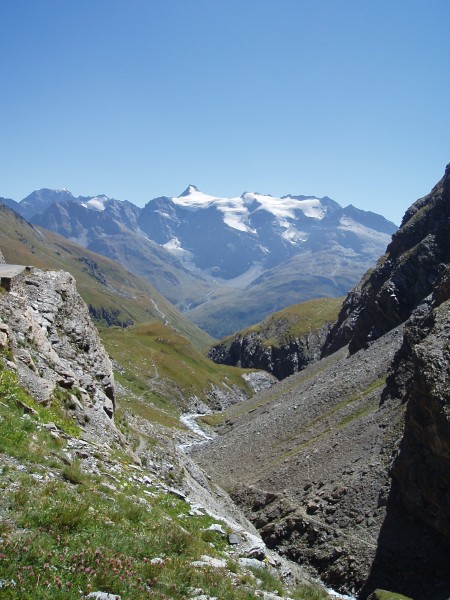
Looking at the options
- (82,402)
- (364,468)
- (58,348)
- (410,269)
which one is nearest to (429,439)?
(364,468)

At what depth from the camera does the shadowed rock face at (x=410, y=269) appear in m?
96.9

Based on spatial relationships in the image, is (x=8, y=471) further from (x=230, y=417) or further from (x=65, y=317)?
(x=230, y=417)

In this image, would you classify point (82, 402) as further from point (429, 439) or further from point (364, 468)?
point (364, 468)

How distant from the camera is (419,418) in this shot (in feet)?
121

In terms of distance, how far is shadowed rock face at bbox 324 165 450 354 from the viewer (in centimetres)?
9694

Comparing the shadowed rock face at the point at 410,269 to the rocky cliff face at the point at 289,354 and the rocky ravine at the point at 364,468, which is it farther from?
the rocky cliff face at the point at 289,354

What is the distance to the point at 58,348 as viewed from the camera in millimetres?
32500

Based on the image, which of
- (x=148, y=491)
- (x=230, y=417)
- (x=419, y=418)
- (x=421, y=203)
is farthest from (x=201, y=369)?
(x=148, y=491)

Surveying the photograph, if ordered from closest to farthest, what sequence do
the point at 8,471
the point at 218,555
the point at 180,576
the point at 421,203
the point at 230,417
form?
1. the point at 180,576
2. the point at 8,471
3. the point at 218,555
4. the point at 230,417
5. the point at 421,203

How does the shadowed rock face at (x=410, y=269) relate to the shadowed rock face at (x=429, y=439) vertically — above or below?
above

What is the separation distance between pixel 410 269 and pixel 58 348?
86.9 m

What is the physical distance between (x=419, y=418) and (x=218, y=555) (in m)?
26.3

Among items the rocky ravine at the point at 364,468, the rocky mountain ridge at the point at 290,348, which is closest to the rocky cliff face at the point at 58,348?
the rocky ravine at the point at 364,468

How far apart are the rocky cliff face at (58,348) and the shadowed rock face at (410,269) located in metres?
73.6
